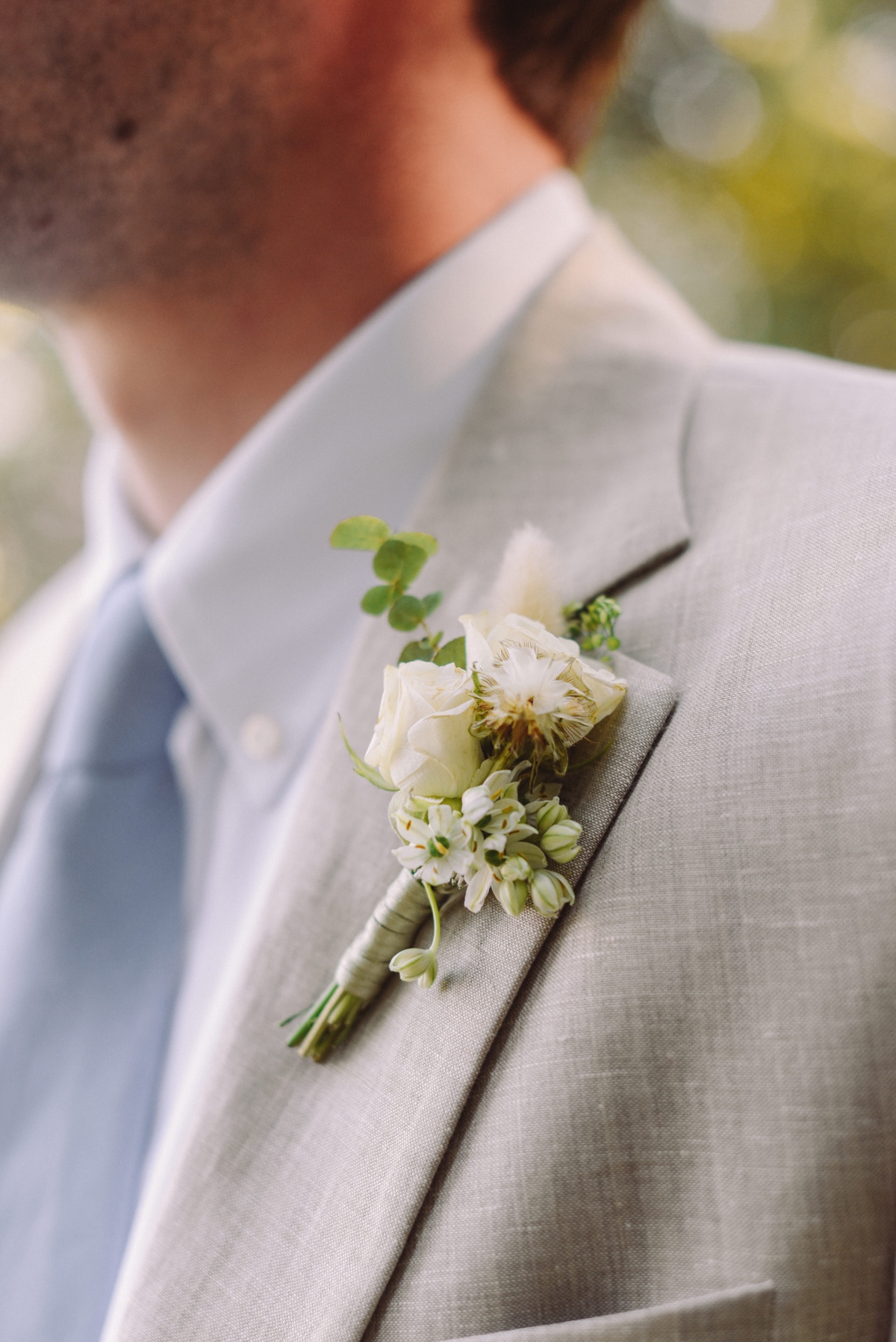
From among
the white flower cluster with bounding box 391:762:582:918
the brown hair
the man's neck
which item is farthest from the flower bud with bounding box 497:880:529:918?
the brown hair

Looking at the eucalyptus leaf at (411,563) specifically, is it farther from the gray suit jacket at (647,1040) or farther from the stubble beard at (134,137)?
the stubble beard at (134,137)

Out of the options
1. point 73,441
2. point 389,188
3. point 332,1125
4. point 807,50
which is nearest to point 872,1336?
point 332,1125

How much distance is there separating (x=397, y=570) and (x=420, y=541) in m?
0.03

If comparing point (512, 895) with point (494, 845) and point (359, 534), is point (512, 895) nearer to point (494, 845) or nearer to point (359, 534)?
point (494, 845)

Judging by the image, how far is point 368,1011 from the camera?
0.65 metres

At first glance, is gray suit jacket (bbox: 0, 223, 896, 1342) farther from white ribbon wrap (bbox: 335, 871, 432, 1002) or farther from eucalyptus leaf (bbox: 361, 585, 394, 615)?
eucalyptus leaf (bbox: 361, 585, 394, 615)

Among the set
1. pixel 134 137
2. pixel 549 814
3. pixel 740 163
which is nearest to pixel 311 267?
pixel 134 137

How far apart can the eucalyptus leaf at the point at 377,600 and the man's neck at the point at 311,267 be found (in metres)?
0.43

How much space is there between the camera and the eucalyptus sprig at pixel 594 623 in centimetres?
64

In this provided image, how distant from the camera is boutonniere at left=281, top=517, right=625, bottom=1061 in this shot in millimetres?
547

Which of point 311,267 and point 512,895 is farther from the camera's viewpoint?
point 311,267

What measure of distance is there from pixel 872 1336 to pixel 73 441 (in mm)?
4586

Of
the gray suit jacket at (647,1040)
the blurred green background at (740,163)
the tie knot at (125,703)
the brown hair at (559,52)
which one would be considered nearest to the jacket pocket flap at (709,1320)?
the gray suit jacket at (647,1040)

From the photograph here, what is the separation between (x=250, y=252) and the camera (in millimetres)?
975
